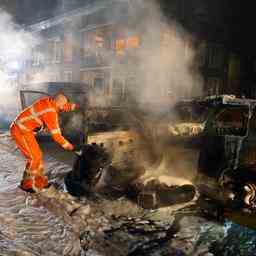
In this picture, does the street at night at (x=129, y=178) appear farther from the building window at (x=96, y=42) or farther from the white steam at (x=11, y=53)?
the white steam at (x=11, y=53)

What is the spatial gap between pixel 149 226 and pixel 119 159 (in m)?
1.51

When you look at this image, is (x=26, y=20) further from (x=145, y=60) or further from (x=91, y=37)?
(x=145, y=60)

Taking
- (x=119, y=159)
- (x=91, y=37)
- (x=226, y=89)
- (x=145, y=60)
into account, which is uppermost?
(x=91, y=37)

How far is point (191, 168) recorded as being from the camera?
6.24 meters

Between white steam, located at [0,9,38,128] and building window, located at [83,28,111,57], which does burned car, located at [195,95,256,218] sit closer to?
building window, located at [83,28,111,57]

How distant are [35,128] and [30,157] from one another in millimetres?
479

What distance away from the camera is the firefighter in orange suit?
17.1 feet

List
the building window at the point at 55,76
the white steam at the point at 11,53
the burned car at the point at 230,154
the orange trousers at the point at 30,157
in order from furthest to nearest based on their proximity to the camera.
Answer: the white steam at the point at 11,53
the building window at the point at 55,76
the orange trousers at the point at 30,157
the burned car at the point at 230,154

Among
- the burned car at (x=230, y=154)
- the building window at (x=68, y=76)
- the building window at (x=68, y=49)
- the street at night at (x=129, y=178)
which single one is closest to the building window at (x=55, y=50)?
the building window at (x=68, y=49)

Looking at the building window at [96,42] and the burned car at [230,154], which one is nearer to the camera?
the burned car at [230,154]

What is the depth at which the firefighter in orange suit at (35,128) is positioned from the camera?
206 inches

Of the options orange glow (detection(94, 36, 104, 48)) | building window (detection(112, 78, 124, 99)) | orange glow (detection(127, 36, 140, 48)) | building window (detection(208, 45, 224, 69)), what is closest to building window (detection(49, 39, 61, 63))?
orange glow (detection(94, 36, 104, 48))

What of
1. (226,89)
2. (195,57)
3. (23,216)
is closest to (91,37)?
(195,57)

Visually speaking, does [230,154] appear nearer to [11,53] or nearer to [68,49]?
[68,49]
